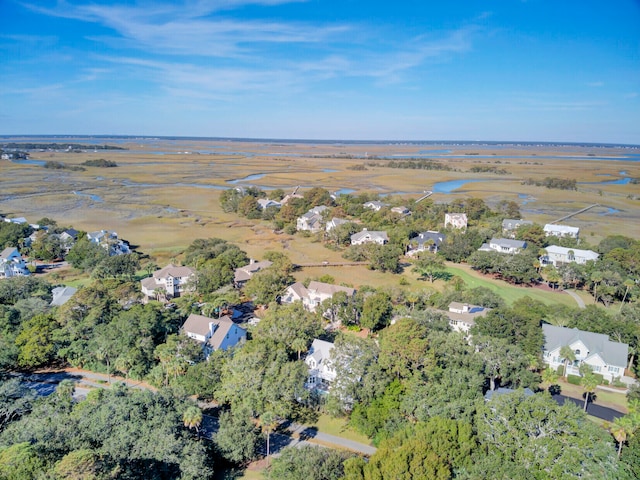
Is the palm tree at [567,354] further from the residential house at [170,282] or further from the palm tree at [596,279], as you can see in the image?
the residential house at [170,282]

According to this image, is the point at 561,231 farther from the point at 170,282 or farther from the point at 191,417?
the point at 191,417

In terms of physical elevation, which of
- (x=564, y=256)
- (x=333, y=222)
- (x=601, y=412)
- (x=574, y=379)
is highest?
(x=333, y=222)

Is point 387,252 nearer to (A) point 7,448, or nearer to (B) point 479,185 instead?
(A) point 7,448

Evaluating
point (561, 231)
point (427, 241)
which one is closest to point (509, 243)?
point (427, 241)

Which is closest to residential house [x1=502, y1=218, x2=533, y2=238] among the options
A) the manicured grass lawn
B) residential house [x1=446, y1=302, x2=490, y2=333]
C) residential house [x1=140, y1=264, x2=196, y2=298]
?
residential house [x1=446, y1=302, x2=490, y2=333]

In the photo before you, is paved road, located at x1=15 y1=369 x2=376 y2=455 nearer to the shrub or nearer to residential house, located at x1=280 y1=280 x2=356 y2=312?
residential house, located at x1=280 y1=280 x2=356 y2=312
